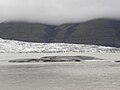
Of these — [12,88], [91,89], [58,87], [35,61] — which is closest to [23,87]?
[12,88]

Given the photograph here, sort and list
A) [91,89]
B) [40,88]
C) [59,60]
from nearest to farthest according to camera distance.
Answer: [91,89] < [40,88] < [59,60]

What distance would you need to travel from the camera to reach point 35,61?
14088 centimetres

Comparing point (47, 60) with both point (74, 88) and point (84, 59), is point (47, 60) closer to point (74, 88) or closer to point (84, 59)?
point (84, 59)

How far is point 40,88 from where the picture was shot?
51500 millimetres

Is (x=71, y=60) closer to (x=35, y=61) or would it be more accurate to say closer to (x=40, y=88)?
(x=35, y=61)

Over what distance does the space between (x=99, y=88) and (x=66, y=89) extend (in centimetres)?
449

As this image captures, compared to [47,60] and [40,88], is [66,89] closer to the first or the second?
[40,88]

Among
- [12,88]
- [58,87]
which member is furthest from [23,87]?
[58,87]

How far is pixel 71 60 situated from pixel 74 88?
91003 millimetres

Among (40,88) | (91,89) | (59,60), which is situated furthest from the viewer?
(59,60)

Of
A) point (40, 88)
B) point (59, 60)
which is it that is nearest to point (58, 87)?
point (40, 88)

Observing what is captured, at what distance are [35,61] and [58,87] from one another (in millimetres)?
89582

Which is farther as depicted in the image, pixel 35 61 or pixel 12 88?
pixel 35 61

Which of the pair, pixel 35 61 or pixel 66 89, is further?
pixel 35 61
